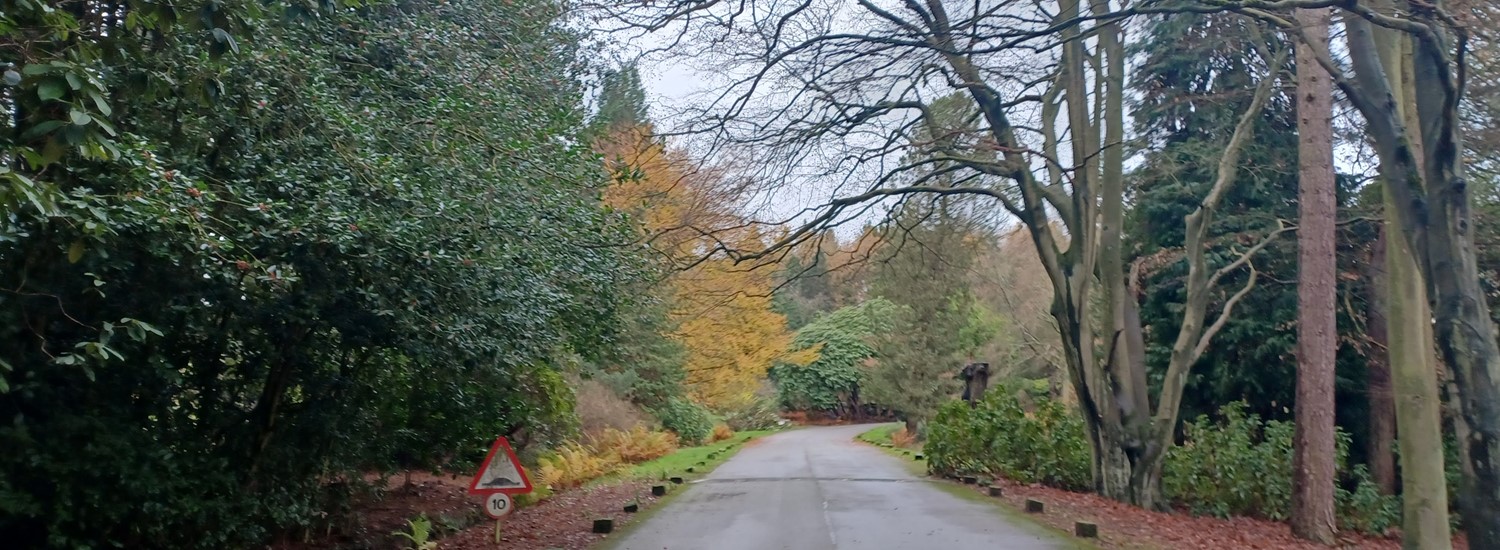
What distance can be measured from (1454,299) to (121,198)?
32.5 ft

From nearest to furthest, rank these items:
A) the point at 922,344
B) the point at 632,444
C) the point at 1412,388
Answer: the point at 1412,388, the point at 632,444, the point at 922,344

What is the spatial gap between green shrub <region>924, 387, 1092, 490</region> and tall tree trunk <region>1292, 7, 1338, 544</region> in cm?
416

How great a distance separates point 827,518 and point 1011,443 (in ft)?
26.5

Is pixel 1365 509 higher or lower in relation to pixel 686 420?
lower

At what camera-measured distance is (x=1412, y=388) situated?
400 inches

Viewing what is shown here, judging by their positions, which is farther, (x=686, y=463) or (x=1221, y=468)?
(x=686, y=463)

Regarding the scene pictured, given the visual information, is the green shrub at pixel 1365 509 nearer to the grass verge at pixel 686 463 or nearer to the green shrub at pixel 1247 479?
the green shrub at pixel 1247 479

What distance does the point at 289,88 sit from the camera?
8570 millimetres

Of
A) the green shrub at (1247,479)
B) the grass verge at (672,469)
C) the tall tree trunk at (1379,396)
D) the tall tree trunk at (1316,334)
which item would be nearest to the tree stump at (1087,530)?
the tall tree trunk at (1316,334)

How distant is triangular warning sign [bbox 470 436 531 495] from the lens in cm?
1088

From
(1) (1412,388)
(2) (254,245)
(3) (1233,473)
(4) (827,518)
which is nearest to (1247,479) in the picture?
(3) (1233,473)

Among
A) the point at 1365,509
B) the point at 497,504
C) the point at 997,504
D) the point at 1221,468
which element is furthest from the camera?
the point at 1365,509

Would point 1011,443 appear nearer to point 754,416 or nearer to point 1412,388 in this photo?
point 1412,388

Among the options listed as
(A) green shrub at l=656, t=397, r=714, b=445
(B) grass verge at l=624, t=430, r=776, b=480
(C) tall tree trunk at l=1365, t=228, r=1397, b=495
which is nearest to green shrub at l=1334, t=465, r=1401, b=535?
(C) tall tree trunk at l=1365, t=228, r=1397, b=495
